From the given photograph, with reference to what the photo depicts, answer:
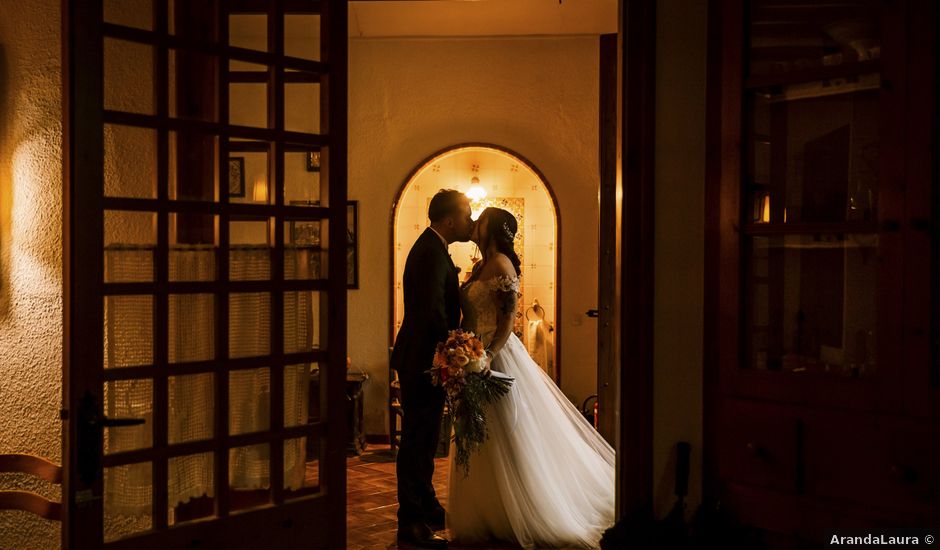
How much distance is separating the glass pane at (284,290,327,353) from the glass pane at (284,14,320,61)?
354 cm

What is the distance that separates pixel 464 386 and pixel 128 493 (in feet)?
6.61

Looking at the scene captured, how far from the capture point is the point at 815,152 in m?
2.41

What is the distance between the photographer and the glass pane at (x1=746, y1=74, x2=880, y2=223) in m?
2.29

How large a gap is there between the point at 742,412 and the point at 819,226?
587 mm

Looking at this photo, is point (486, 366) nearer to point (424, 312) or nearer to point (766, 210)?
point (424, 312)

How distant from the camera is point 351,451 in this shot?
6652 millimetres

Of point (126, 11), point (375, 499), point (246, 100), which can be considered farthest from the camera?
point (375, 499)

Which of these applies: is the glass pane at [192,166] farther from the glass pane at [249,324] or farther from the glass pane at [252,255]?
the glass pane at [249,324]

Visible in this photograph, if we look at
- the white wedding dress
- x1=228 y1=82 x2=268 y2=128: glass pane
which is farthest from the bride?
x1=228 y1=82 x2=268 y2=128: glass pane

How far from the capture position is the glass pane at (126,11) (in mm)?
2779

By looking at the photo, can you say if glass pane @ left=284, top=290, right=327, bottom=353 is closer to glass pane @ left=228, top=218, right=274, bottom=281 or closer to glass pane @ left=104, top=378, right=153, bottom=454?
glass pane @ left=228, top=218, right=274, bottom=281

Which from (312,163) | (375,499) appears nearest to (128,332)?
(375,499)

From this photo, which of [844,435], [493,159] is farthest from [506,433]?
[493,159]

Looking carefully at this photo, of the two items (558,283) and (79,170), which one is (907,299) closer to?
(79,170)
